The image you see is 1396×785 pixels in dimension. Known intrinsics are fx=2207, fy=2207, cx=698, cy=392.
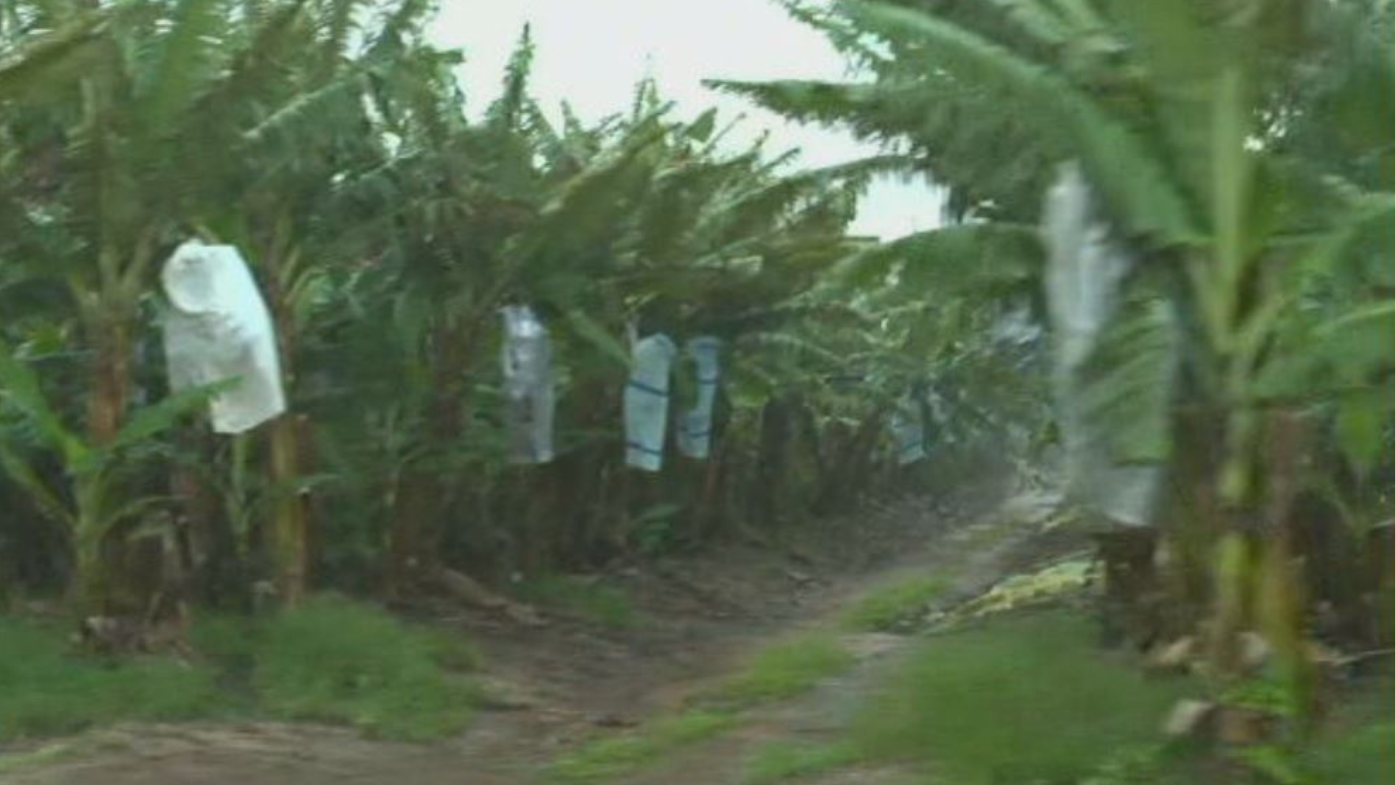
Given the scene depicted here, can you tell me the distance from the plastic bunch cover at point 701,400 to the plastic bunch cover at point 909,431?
6.13 meters

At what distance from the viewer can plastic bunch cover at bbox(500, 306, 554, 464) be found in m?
15.8

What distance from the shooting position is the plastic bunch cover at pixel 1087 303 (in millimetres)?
8445

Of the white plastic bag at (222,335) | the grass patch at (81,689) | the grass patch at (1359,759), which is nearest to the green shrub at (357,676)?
the grass patch at (81,689)

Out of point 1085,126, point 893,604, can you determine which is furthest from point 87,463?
point 893,604

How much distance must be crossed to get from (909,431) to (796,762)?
18760 mm

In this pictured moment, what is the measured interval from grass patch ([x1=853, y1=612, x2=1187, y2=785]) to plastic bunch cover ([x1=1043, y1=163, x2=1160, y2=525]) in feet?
2.57

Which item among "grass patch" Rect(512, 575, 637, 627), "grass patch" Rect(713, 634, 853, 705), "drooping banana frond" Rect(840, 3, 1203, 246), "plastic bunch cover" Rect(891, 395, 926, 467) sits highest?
"drooping banana frond" Rect(840, 3, 1203, 246)

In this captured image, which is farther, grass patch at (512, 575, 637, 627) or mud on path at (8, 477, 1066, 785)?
grass patch at (512, 575, 637, 627)

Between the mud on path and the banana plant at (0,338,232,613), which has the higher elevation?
the banana plant at (0,338,232,613)

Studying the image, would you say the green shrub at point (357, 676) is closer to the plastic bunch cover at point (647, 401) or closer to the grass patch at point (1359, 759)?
the grass patch at point (1359, 759)

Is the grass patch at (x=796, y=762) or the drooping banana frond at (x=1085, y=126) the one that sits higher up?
the drooping banana frond at (x=1085, y=126)

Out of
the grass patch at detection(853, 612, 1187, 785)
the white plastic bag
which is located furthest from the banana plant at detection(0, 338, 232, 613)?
the grass patch at detection(853, 612, 1187, 785)

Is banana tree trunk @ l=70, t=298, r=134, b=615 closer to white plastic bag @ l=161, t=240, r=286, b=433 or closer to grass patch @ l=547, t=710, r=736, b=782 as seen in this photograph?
white plastic bag @ l=161, t=240, r=286, b=433

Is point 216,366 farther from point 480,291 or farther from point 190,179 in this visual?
point 480,291
